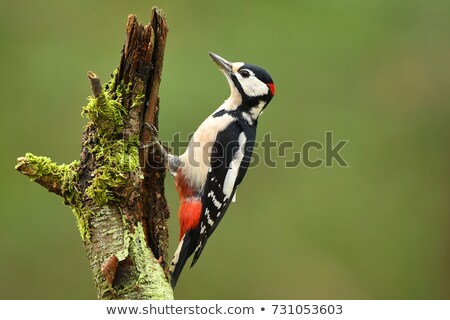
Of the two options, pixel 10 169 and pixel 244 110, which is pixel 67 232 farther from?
pixel 244 110

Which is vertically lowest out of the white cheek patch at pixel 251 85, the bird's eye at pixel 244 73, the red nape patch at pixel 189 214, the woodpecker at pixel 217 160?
the red nape patch at pixel 189 214

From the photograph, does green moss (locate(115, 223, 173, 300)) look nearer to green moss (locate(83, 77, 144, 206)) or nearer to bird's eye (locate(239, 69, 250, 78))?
green moss (locate(83, 77, 144, 206))

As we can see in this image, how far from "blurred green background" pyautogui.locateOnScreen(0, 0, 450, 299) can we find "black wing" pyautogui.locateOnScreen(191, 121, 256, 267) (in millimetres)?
1437

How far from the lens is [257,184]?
6000mm

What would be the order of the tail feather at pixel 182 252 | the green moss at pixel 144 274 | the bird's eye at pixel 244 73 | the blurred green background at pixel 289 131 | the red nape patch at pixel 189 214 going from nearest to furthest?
the green moss at pixel 144 274, the tail feather at pixel 182 252, the red nape patch at pixel 189 214, the bird's eye at pixel 244 73, the blurred green background at pixel 289 131

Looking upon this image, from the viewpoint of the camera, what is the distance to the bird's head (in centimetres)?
409

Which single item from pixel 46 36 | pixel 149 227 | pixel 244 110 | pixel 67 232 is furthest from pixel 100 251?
pixel 46 36

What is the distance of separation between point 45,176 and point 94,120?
0.33 m

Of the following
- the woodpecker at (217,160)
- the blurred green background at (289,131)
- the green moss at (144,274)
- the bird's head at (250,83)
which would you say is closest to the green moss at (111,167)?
the green moss at (144,274)

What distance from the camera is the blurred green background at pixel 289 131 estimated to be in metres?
5.63

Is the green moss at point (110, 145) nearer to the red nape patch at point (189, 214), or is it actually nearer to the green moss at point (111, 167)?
the green moss at point (111, 167)

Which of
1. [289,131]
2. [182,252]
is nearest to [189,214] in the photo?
[182,252]

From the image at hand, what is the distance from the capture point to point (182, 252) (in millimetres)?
3723

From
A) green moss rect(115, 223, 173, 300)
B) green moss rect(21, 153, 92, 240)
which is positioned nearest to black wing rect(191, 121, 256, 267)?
green moss rect(115, 223, 173, 300)
